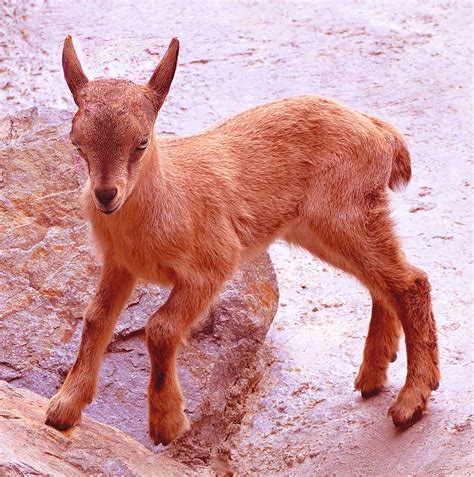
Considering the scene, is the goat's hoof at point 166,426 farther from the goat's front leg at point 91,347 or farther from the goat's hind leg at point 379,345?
the goat's hind leg at point 379,345

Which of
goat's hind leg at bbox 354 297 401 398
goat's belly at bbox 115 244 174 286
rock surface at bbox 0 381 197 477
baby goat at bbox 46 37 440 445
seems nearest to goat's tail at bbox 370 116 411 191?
baby goat at bbox 46 37 440 445

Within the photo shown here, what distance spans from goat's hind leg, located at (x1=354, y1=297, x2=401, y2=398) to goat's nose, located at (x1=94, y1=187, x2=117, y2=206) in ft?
7.06

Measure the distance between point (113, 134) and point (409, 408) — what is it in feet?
7.58

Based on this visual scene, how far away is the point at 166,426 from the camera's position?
5.16 metres

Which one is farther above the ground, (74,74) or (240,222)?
(74,74)

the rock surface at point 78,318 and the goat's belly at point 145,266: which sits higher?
the goat's belly at point 145,266

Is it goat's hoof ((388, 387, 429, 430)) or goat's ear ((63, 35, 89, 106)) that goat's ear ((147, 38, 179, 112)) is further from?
goat's hoof ((388, 387, 429, 430))

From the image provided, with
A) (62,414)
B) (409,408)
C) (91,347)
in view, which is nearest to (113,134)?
(91,347)

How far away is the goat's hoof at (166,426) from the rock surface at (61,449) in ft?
0.42

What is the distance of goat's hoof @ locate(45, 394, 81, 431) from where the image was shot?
4.97 meters

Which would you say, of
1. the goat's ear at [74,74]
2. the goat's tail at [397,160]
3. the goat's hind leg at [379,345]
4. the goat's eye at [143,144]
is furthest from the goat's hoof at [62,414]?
the goat's tail at [397,160]

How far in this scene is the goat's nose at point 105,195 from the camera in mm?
4316

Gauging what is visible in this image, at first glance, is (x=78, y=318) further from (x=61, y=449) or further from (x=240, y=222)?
(x=61, y=449)

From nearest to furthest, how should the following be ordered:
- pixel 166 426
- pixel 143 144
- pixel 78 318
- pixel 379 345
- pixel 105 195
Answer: pixel 105 195 → pixel 143 144 → pixel 166 426 → pixel 379 345 → pixel 78 318
